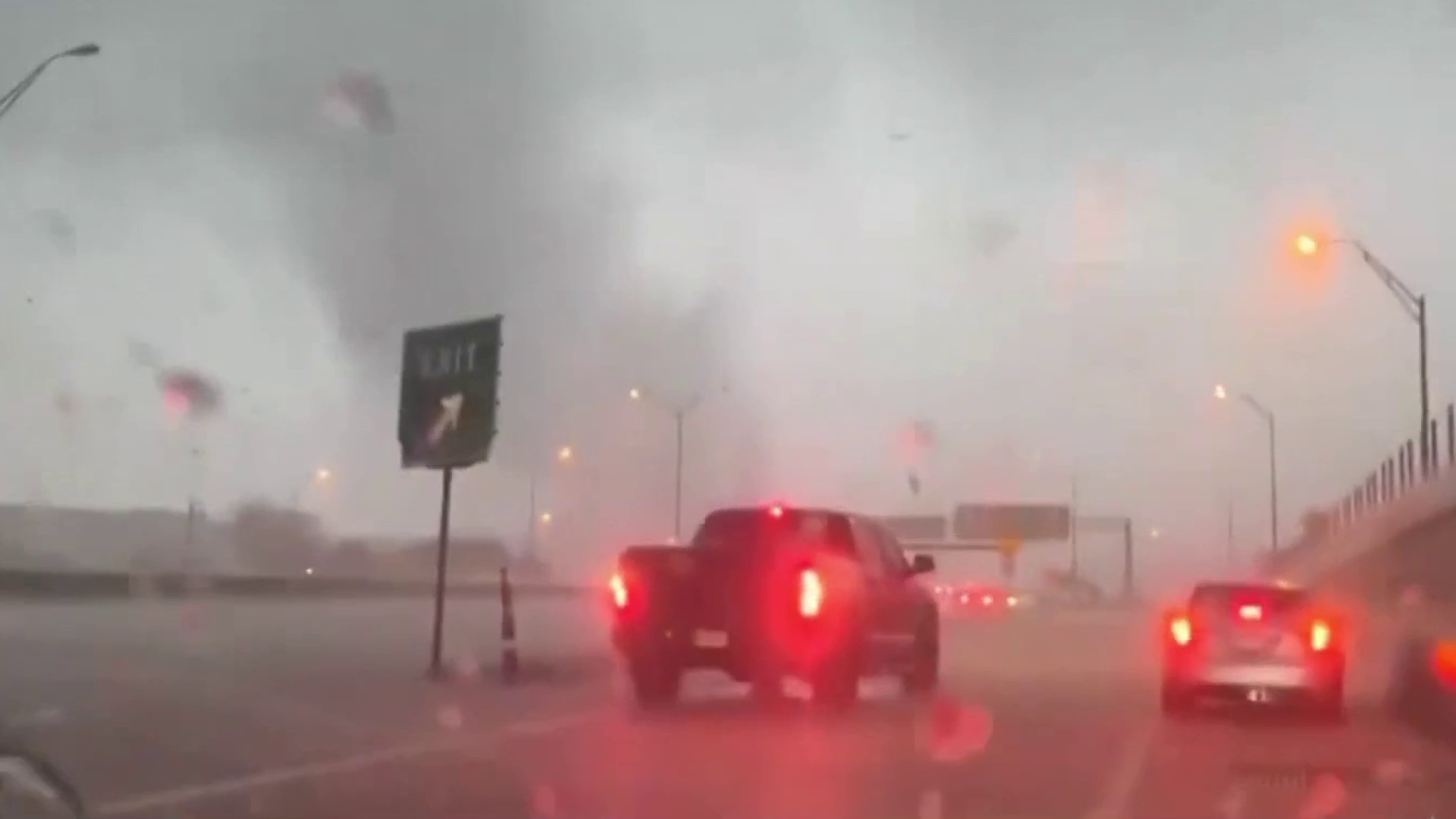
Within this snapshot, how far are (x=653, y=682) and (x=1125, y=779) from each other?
325 inches

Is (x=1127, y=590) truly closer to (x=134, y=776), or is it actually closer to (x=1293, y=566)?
(x=1293, y=566)

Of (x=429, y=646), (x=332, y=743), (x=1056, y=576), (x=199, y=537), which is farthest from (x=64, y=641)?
(x=1056, y=576)

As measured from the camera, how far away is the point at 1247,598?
986 inches

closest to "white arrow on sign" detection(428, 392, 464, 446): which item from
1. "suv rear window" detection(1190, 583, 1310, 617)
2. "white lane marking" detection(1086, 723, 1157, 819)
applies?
"suv rear window" detection(1190, 583, 1310, 617)

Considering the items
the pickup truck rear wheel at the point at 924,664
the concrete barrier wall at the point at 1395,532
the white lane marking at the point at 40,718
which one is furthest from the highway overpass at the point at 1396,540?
the white lane marking at the point at 40,718

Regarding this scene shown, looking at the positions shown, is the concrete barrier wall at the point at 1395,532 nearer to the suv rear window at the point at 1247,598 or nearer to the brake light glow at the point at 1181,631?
the suv rear window at the point at 1247,598

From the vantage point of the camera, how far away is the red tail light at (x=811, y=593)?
23516mm

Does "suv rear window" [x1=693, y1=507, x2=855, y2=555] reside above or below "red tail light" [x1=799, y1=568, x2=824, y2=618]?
above

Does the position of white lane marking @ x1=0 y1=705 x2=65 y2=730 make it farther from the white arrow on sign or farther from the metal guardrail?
the metal guardrail

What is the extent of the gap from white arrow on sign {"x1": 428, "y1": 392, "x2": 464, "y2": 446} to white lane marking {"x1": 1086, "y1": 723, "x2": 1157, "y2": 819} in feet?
31.6

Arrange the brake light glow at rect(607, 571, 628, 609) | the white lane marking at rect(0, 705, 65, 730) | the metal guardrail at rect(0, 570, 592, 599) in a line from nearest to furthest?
the white lane marking at rect(0, 705, 65, 730) → the brake light glow at rect(607, 571, 628, 609) → the metal guardrail at rect(0, 570, 592, 599)

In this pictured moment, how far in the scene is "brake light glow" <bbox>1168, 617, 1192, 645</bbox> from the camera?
25000 mm

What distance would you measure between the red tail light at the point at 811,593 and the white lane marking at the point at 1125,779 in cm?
372

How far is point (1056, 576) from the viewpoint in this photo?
109312 millimetres
